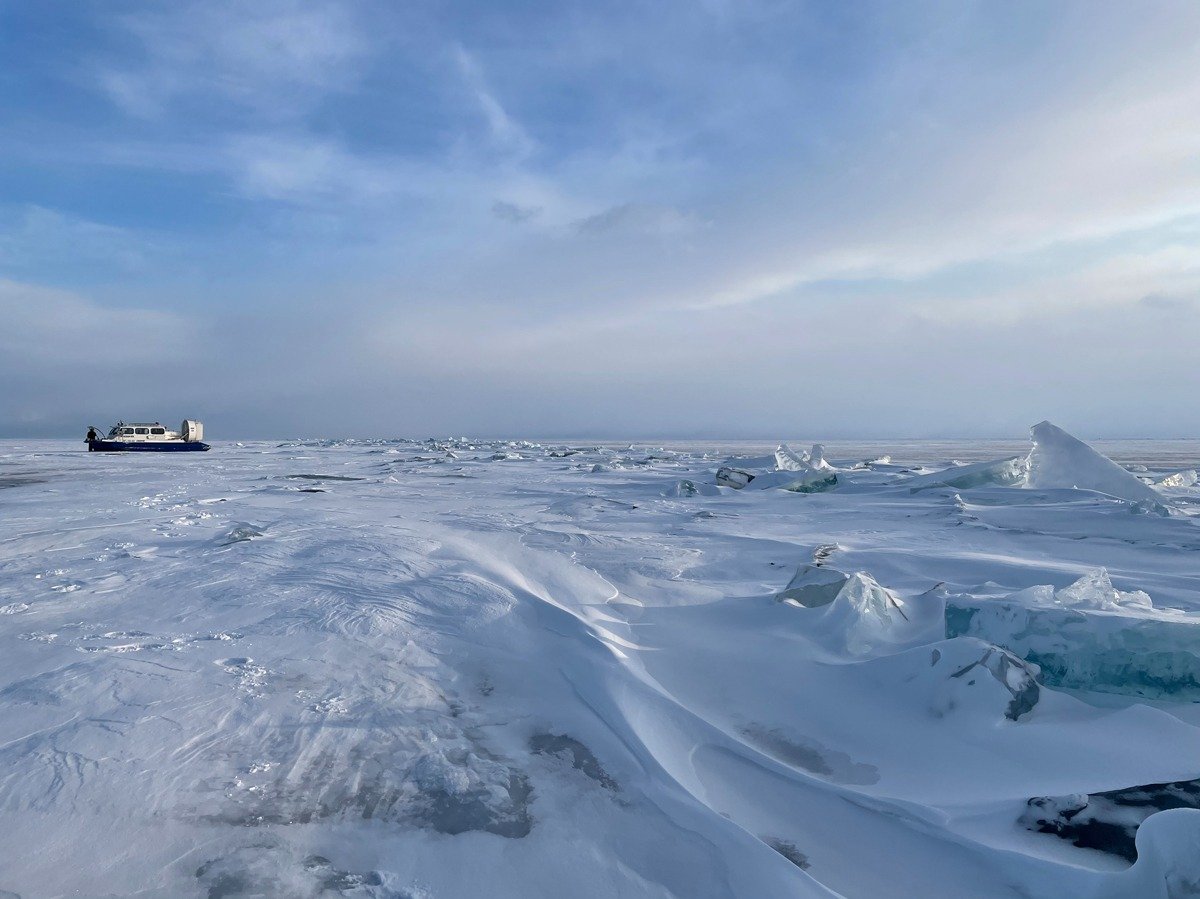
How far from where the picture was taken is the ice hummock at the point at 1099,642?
7.28 ft

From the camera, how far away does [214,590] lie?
3424 millimetres

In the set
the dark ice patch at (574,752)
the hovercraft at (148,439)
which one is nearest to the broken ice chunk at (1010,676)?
the dark ice patch at (574,752)

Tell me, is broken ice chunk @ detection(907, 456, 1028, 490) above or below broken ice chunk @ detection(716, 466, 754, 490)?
above

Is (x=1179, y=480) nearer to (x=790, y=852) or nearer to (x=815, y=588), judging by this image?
(x=815, y=588)

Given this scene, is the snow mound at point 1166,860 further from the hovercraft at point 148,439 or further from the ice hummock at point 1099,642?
the hovercraft at point 148,439

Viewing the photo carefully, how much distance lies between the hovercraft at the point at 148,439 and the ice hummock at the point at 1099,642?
33.1 m

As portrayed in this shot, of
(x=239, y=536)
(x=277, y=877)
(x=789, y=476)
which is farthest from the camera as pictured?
(x=789, y=476)

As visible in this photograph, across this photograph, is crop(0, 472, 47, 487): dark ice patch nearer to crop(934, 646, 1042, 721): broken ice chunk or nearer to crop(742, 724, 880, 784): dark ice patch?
crop(742, 724, 880, 784): dark ice patch

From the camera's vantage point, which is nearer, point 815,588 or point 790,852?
point 790,852

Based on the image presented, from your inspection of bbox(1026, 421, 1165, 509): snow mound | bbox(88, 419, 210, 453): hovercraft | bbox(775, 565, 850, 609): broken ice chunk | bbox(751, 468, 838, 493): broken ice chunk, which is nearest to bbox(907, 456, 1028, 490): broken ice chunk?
bbox(1026, 421, 1165, 509): snow mound

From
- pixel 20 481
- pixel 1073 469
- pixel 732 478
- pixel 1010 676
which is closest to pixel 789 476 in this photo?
pixel 732 478

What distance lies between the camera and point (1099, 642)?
2293 mm

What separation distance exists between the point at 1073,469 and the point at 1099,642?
21.8 ft

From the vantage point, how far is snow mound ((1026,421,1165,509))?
6902 mm
